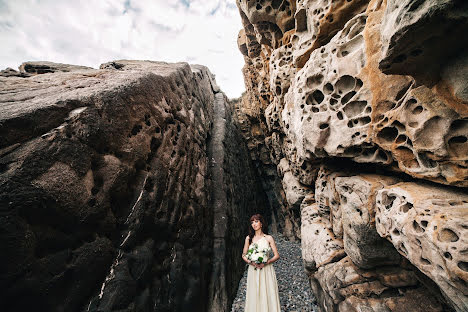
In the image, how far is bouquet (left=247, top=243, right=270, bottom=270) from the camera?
4.17 m

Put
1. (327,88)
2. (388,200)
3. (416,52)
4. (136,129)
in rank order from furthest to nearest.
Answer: (327,88) < (136,129) < (388,200) < (416,52)

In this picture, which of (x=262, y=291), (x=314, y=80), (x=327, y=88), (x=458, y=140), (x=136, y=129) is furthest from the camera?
(x=314, y=80)

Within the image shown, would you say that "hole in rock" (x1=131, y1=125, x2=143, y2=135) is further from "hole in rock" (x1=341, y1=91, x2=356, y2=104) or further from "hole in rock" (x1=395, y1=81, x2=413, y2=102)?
"hole in rock" (x1=395, y1=81, x2=413, y2=102)

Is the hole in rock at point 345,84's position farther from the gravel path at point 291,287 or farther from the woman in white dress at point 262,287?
the gravel path at point 291,287

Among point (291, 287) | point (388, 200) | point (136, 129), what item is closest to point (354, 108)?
point (388, 200)

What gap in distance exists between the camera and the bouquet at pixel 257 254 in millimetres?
4175

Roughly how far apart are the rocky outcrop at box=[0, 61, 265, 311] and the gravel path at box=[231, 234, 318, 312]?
0.75 m

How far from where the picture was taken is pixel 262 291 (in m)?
4.05

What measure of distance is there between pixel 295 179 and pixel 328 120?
13.5ft

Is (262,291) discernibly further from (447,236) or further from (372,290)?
(447,236)

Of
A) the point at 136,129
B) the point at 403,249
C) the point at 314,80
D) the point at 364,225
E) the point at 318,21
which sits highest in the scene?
the point at 318,21

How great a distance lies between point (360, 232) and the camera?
3605 mm

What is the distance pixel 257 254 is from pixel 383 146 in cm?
352

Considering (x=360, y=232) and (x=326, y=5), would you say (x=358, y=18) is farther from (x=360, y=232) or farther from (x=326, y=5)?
(x=360, y=232)
